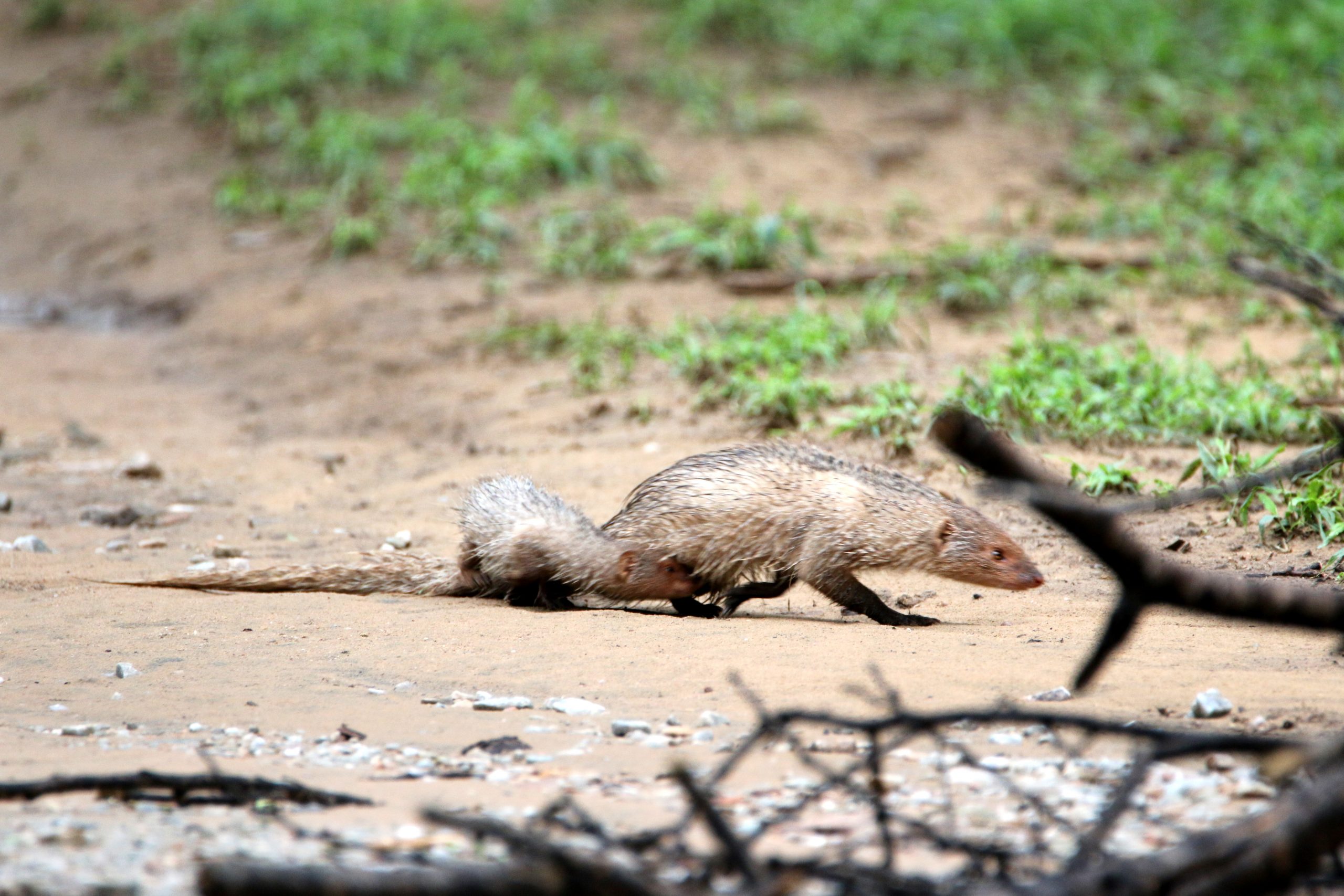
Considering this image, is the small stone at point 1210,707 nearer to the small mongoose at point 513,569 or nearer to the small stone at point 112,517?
the small mongoose at point 513,569

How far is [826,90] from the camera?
37.7 feet

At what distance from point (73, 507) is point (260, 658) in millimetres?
2506

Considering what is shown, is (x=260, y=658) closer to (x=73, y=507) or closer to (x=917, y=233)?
(x=73, y=507)

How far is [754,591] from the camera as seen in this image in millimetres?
4824

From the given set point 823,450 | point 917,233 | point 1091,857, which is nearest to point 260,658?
point 823,450

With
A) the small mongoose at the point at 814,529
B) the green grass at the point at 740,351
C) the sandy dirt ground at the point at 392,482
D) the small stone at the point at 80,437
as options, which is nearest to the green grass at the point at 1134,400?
the sandy dirt ground at the point at 392,482

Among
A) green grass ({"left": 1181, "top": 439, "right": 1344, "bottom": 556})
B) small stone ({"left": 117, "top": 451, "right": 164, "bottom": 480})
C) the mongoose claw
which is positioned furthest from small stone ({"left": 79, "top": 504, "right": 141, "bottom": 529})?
green grass ({"left": 1181, "top": 439, "right": 1344, "bottom": 556})

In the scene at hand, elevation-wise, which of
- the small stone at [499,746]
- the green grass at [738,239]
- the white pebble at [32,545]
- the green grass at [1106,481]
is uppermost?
the green grass at [738,239]

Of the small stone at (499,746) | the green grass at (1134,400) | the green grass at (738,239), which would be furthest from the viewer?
the green grass at (738,239)

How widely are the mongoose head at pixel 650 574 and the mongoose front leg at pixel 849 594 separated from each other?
1.43 ft

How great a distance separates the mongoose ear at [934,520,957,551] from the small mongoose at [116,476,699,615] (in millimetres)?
859

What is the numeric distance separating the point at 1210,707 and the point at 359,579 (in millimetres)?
2934

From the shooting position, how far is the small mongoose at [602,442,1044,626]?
454 centimetres

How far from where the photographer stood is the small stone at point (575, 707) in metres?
3.38
